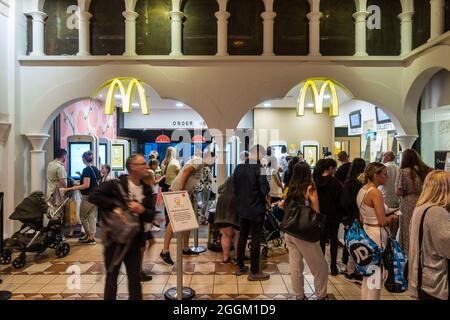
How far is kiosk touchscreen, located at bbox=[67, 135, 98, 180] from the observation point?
7262 mm

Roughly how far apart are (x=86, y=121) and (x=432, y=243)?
848 cm

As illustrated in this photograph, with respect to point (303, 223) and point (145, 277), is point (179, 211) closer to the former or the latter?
point (303, 223)

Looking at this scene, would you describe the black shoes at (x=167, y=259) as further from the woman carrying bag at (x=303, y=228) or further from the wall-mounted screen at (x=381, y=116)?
the wall-mounted screen at (x=381, y=116)

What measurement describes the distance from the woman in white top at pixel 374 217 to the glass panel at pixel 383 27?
13.2 ft

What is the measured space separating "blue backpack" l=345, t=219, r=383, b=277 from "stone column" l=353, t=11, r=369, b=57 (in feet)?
13.9

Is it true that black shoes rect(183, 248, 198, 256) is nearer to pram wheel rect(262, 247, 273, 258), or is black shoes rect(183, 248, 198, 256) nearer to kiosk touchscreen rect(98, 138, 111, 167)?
pram wheel rect(262, 247, 273, 258)

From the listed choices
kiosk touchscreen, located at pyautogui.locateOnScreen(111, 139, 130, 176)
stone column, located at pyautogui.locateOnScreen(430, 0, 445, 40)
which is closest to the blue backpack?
stone column, located at pyautogui.locateOnScreen(430, 0, 445, 40)

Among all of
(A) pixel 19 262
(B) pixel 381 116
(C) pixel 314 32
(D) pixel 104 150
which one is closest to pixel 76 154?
(D) pixel 104 150

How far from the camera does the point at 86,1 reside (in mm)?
6152

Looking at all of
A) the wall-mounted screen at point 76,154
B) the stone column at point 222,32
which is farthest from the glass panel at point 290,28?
the wall-mounted screen at point 76,154

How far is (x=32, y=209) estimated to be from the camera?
4.97 meters
